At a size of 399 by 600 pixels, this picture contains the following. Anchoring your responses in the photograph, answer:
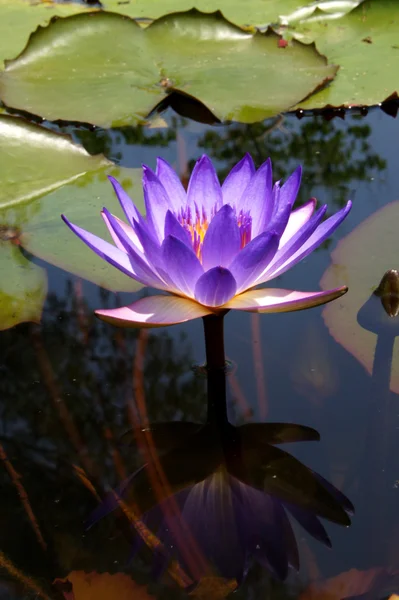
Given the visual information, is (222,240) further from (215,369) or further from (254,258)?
(215,369)

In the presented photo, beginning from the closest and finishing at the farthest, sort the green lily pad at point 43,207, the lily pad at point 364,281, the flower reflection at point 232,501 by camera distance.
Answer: the flower reflection at point 232,501 → the lily pad at point 364,281 → the green lily pad at point 43,207

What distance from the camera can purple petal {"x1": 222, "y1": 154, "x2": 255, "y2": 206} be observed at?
5.92ft

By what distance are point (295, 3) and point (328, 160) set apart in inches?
47.5

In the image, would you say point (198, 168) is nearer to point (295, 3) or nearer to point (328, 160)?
point (328, 160)

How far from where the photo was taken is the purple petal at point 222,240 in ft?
5.04

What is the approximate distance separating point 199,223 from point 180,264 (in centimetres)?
24

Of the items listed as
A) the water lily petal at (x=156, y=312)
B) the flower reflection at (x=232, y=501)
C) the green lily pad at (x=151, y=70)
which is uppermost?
the green lily pad at (x=151, y=70)

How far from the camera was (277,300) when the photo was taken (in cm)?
166

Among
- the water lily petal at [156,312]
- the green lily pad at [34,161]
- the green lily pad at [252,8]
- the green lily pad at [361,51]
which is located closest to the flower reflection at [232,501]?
the water lily petal at [156,312]

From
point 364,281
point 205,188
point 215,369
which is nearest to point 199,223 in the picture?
point 205,188

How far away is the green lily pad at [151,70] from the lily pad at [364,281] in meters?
0.89

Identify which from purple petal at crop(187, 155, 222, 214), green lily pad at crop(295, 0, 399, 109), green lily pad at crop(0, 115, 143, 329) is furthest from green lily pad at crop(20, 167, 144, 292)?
green lily pad at crop(295, 0, 399, 109)

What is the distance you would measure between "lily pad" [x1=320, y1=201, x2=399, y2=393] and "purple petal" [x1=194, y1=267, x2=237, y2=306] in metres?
0.49

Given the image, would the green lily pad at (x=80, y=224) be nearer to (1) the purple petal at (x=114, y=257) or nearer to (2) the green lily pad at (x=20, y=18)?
(1) the purple petal at (x=114, y=257)
